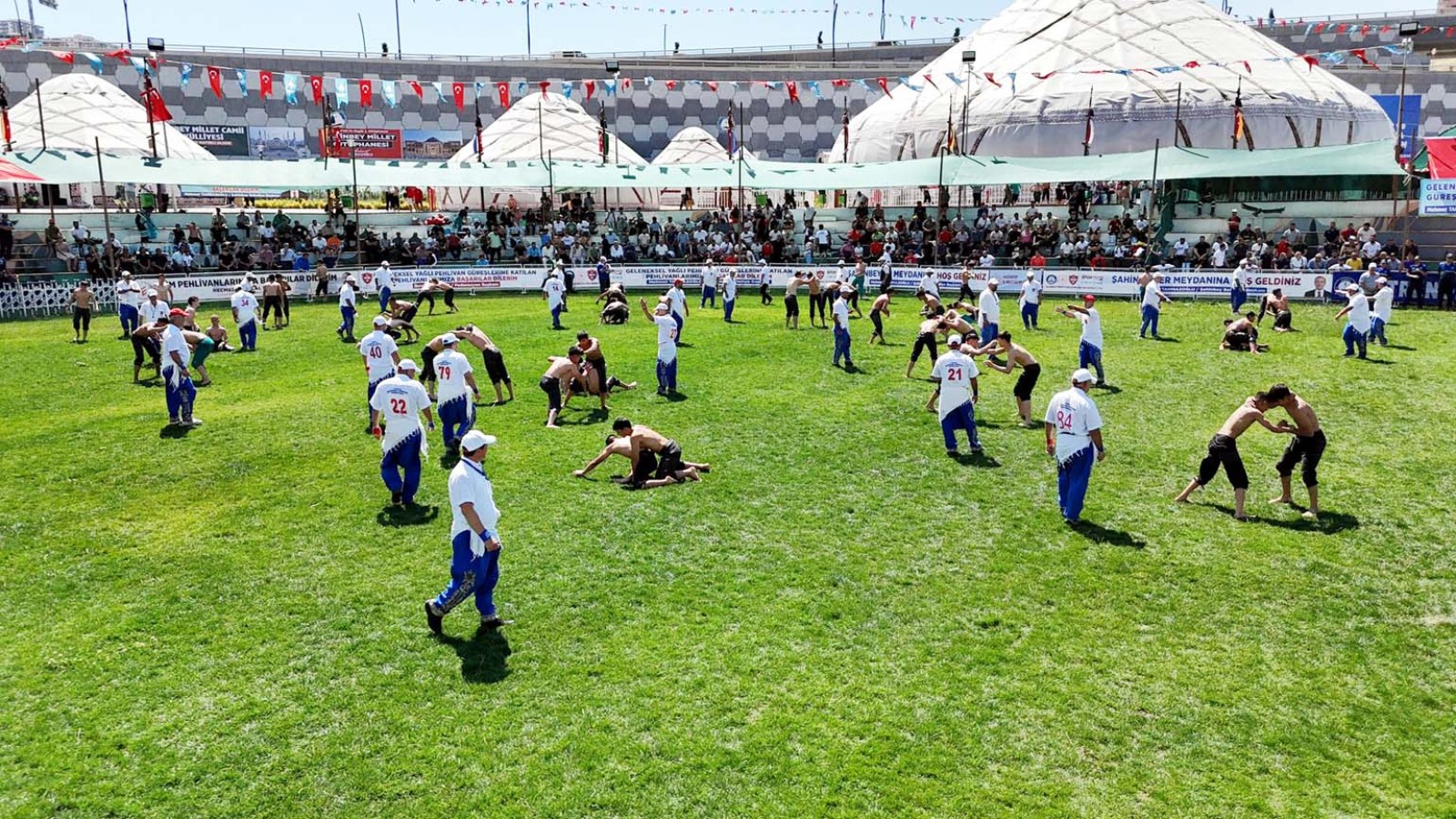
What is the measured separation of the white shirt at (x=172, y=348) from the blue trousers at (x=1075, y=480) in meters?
13.8

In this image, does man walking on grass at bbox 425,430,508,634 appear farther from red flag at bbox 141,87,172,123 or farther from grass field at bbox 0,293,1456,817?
red flag at bbox 141,87,172,123

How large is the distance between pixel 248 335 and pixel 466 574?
18.6m

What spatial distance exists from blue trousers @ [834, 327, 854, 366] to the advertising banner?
53.3 meters

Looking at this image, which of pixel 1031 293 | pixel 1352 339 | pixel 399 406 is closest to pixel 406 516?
pixel 399 406

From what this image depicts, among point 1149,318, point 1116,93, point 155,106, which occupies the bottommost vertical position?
point 1149,318

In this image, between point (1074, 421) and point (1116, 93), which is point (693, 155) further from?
point (1074, 421)

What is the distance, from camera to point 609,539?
11.6m

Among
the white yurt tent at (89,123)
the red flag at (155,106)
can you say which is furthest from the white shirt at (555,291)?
the white yurt tent at (89,123)

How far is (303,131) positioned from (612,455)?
58.0 m

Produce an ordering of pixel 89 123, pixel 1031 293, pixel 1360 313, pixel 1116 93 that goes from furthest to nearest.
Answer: pixel 1116 93 < pixel 89 123 < pixel 1031 293 < pixel 1360 313

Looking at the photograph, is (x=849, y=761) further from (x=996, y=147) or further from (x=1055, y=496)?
(x=996, y=147)

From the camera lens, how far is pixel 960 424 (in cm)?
1482

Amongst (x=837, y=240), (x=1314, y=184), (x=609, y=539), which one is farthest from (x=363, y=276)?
(x=1314, y=184)

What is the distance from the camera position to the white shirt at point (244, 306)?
24.0 metres
